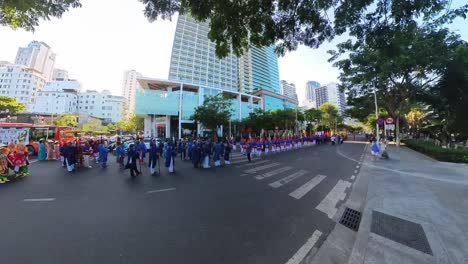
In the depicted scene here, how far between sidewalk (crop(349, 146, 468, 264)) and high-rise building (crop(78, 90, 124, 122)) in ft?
370

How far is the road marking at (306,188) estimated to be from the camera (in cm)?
704

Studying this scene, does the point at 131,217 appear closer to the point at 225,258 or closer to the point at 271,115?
the point at 225,258

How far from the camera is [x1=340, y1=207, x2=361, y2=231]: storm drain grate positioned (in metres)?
4.87

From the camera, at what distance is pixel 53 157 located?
54.8 feet

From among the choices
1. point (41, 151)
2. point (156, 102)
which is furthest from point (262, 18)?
point (156, 102)

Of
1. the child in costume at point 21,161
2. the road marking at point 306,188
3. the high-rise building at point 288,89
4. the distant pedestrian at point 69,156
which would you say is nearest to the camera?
the road marking at point 306,188

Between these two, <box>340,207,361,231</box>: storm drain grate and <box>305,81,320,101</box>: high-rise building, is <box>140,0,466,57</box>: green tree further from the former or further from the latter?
<box>305,81,320,101</box>: high-rise building

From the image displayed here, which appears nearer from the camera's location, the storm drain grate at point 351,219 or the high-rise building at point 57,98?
the storm drain grate at point 351,219

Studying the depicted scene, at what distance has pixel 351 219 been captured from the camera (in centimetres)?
520

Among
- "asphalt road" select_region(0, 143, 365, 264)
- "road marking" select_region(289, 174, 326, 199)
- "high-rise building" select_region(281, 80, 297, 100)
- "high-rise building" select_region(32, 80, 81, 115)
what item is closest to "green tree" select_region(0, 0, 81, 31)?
"asphalt road" select_region(0, 143, 365, 264)

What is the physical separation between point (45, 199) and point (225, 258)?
657cm

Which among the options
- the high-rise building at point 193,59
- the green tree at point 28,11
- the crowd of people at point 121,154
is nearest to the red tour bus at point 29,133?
the crowd of people at point 121,154

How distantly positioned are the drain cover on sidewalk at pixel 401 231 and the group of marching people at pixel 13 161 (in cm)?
1371

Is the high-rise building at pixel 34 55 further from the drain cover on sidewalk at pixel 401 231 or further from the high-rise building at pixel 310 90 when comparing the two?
the high-rise building at pixel 310 90
